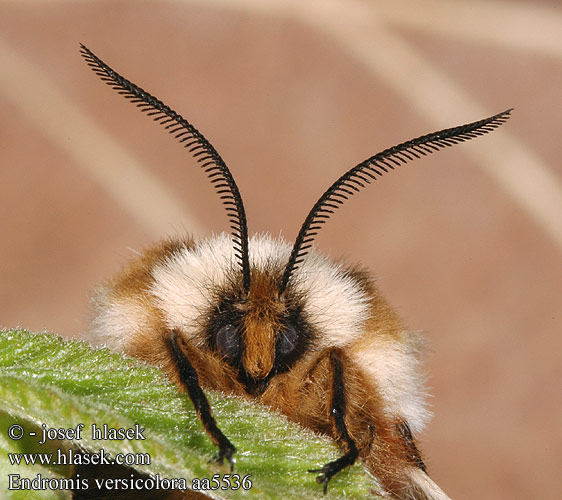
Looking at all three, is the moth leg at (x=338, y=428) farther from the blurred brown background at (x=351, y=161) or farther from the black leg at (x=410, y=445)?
the blurred brown background at (x=351, y=161)

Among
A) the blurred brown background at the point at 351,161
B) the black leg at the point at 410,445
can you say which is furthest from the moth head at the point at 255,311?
the blurred brown background at the point at 351,161

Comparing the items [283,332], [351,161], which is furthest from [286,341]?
[351,161]

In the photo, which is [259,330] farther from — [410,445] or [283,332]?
[410,445]

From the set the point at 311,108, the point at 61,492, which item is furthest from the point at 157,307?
the point at 311,108

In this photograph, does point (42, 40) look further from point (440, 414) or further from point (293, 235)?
point (440, 414)

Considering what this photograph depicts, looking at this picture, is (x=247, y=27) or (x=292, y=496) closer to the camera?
(x=292, y=496)

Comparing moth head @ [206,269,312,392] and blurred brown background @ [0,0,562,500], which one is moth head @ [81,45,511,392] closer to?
moth head @ [206,269,312,392]
